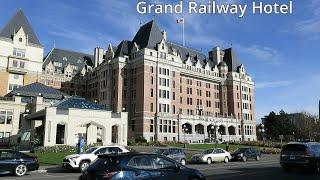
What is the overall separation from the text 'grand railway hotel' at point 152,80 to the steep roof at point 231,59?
29cm

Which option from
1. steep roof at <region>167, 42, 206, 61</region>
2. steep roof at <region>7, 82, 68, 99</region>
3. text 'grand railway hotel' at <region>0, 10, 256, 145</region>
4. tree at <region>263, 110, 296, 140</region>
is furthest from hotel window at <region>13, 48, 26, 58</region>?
tree at <region>263, 110, 296, 140</region>

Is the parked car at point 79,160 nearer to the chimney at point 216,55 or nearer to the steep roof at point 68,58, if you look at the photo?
the steep roof at point 68,58

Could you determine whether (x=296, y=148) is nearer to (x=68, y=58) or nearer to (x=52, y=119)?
(x=52, y=119)

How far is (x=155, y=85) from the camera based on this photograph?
74875mm

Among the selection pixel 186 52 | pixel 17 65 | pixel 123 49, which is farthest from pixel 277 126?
pixel 17 65

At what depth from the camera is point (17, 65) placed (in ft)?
240

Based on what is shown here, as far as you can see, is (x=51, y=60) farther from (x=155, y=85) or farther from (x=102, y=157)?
(x=102, y=157)

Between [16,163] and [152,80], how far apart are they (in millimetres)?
55479

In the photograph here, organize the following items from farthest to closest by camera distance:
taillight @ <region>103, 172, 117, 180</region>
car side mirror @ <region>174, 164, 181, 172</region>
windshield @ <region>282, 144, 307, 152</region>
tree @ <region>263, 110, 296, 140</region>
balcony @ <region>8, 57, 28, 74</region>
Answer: tree @ <region>263, 110, 296, 140</region>, balcony @ <region>8, 57, 28, 74</region>, windshield @ <region>282, 144, 307, 152</region>, car side mirror @ <region>174, 164, 181, 172</region>, taillight @ <region>103, 172, 117, 180</region>

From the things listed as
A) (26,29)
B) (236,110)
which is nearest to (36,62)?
(26,29)

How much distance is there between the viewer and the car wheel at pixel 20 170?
66.2ft

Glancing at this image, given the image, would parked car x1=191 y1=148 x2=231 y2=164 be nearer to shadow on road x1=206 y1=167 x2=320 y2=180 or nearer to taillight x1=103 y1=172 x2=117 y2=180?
shadow on road x1=206 y1=167 x2=320 y2=180

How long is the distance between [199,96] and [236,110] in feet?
40.3

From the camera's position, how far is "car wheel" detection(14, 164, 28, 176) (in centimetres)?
2019
